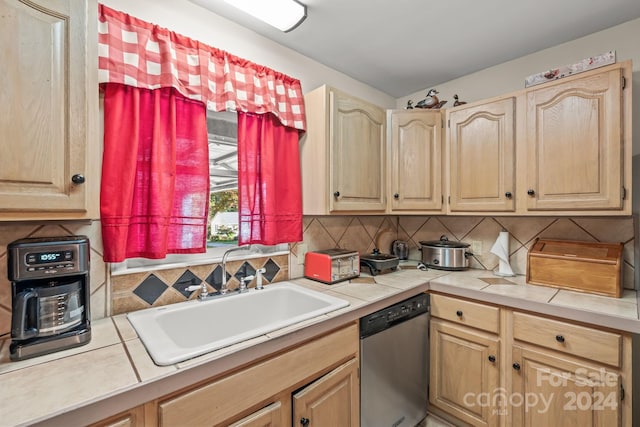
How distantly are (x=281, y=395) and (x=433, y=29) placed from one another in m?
2.00

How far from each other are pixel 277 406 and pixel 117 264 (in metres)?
0.90

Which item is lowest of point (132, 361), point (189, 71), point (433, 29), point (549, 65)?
point (132, 361)

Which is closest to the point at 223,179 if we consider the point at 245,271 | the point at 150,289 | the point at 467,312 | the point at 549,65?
the point at 245,271

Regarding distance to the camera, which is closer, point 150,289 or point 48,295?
point 48,295

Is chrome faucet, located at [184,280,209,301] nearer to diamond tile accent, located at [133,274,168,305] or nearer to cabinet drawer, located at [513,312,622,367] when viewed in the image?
diamond tile accent, located at [133,274,168,305]

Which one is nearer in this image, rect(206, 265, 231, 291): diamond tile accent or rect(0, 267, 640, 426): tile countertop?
rect(0, 267, 640, 426): tile countertop

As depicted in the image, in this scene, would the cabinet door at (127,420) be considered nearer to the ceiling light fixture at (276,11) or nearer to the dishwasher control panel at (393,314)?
the dishwasher control panel at (393,314)

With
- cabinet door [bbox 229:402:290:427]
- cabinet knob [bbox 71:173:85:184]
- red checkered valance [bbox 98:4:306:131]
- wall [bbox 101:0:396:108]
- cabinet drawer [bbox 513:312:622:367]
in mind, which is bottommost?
cabinet door [bbox 229:402:290:427]

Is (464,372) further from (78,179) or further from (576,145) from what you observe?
(78,179)

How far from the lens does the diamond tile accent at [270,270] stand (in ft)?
5.67

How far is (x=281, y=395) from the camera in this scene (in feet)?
3.45

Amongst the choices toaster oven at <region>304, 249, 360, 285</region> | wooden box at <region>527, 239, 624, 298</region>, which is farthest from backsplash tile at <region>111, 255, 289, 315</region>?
wooden box at <region>527, 239, 624, 298</region>

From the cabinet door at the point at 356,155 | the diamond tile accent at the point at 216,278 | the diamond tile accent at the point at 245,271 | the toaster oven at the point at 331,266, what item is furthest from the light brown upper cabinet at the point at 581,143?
the diamond tile accent at the point at 216,278

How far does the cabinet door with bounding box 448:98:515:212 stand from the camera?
68.2 inches
